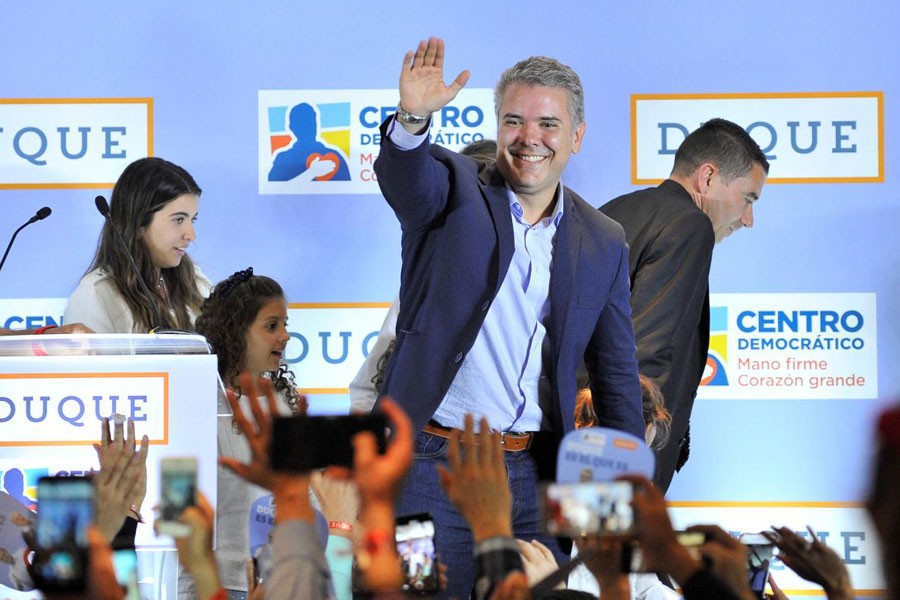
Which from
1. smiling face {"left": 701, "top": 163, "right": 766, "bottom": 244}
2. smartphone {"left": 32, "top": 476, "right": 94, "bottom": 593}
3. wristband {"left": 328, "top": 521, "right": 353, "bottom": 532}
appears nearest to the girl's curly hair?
smiling face {"left": 701, "top": 163, "right": 766, "bottom": 244}

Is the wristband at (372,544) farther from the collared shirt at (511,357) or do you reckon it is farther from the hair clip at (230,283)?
the hair clip at (230,283)

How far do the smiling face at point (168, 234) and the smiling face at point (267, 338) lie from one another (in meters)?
0.38

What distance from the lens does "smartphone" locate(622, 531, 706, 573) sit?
911mm

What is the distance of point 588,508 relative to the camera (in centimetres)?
89

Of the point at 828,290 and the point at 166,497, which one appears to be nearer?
the point at 166,497

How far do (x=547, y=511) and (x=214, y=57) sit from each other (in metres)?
4.01

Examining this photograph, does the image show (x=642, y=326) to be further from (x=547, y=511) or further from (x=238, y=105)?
(x=547, y=511)

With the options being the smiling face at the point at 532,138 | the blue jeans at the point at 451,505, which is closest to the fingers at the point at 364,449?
the blue jeans at the point at 451,505

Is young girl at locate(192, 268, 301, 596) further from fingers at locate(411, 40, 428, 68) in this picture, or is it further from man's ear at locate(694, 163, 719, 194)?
man's ear at locate(694, 163, 719, 194)

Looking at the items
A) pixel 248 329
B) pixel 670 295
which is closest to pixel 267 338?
pixel 248 329

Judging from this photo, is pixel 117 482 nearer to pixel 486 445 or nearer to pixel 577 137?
pixel 486 445

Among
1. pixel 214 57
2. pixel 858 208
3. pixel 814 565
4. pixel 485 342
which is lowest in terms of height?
pixel 814 565

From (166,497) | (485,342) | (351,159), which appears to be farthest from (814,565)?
(351,159)

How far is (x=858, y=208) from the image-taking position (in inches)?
183
